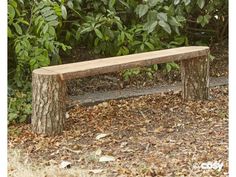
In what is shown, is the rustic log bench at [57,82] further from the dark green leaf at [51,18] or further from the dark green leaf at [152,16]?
the dark green leaf at [152,16]

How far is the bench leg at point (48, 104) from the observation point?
3.11m

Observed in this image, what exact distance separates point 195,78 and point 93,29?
0.79 metres

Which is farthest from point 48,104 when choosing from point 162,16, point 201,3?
point 201,3

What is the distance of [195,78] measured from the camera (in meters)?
3.76

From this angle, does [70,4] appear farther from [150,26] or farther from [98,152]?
[98,152]

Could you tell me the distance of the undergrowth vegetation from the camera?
3.57 metres

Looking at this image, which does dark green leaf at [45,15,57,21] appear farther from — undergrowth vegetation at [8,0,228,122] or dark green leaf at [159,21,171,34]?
dark green leaf at [159,21,171,34]

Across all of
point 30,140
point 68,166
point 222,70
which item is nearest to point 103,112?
point 30,140

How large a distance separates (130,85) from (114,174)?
58.7 inches

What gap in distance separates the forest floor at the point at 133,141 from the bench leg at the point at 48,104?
0.06 m

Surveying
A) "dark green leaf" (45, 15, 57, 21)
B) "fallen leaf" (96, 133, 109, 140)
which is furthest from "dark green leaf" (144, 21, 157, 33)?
"fallen leaf" (96, 133, 109, 140)

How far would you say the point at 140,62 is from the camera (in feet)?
10.9

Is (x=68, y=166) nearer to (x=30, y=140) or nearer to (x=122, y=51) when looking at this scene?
(x=30, y=140)

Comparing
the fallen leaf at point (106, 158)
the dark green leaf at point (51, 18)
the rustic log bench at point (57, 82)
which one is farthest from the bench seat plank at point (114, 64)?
the fallen leaf at point (106, 158)
